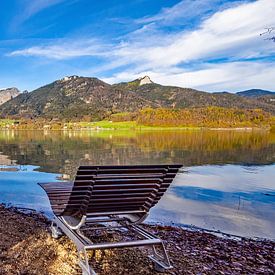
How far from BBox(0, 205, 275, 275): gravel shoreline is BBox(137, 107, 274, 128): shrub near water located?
156469 millimetres

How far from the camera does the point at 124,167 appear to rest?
4.97m

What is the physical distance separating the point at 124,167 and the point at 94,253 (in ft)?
5.54

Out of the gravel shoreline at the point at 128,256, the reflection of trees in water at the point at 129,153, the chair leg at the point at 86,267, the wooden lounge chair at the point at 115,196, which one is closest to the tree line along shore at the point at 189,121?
the reflection of trees in water at the point at 129,153

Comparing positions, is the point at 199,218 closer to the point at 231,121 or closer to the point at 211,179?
the point at 211,179

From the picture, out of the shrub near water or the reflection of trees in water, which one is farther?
the shrub near water

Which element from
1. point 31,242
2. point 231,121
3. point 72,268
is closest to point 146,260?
point 72,268

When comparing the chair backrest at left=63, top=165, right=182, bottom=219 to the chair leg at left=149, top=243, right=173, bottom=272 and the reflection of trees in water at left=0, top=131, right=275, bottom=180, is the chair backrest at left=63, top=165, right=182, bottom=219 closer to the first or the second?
the chair leg at left=149, top=243, right=173, bottom=272

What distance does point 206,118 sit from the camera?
171 m

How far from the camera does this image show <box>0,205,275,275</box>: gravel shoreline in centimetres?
520

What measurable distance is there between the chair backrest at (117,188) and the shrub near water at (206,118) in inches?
6256

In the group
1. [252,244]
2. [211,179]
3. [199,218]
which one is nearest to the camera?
[252,244]

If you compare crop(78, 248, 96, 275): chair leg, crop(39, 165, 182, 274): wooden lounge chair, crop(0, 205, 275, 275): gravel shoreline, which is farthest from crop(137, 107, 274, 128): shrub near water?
crop(78, 248, 96, 275): chair leg

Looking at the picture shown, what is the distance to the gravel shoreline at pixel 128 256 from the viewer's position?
17.1 feet

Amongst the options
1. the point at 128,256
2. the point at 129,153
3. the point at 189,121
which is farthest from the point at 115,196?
the point at 189,121
